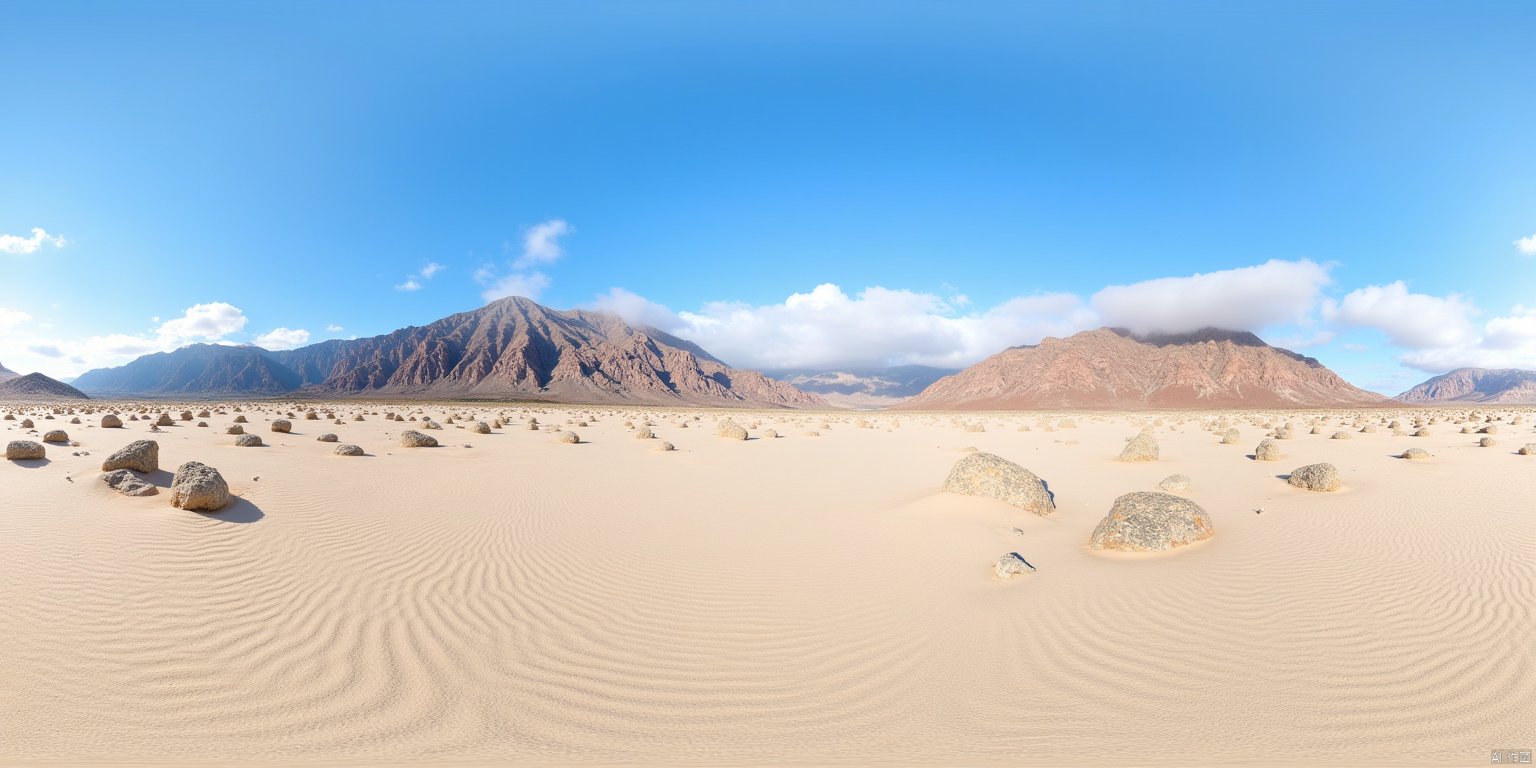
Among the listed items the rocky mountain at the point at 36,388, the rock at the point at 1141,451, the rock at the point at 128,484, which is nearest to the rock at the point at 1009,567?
the rock at the point at 128,484

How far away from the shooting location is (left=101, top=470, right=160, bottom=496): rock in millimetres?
8672

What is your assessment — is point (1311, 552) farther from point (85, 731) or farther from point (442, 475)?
point (442, 475)

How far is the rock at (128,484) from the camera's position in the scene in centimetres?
867

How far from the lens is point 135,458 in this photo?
32.0ft

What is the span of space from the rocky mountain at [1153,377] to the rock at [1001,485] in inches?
5074

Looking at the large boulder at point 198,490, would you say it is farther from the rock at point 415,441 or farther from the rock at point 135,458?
the rock at point 415,441

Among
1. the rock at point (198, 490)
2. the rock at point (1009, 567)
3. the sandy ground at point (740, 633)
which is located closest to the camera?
the sandy ground at point (740, 633)

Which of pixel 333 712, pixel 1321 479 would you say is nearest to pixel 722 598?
pixel 333 712

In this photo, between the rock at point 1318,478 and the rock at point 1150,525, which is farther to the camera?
the rock at point 1318,478

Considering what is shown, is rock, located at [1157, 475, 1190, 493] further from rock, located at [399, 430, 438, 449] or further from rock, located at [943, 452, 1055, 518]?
rock, located at [399, 430, 438, 449]

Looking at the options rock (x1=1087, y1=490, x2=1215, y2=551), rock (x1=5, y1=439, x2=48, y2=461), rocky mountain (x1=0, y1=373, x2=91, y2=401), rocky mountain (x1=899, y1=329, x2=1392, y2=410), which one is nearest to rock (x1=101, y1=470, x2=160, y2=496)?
rock (x1=5, y1=439, x2=48, y2=461)

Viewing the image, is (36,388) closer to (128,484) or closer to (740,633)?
(128,484)

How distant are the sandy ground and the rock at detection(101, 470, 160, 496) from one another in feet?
0.78

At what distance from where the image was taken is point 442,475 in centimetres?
1369
